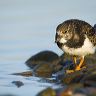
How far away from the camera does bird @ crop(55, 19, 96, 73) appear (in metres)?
11.8

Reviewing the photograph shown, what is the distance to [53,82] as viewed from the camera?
1162 centimetres

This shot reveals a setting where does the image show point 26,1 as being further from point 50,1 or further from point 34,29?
point 34,29

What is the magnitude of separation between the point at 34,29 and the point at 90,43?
4395mm

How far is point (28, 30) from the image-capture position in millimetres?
16188

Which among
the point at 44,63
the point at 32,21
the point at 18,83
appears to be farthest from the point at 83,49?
the point at 32,21

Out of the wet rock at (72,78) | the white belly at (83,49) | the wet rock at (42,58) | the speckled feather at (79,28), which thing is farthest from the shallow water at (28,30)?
the speckled feather at (79,28)

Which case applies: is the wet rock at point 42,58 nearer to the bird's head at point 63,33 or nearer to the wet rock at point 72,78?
the bird's head at point 63,33

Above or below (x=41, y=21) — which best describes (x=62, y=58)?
below

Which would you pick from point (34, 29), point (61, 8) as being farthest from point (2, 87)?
point (61, 8)

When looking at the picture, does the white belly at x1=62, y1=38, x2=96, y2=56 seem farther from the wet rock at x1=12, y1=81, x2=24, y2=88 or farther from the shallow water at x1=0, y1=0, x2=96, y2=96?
the wet rock at x1=12, y1=81, x2=24, y2=88

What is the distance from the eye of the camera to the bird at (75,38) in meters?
11.8

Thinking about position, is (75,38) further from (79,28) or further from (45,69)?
(45,69)

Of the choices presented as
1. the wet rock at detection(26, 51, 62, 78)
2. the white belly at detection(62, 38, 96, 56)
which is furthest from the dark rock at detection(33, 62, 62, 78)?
the white belly at detection(62, 38, 96, 56)

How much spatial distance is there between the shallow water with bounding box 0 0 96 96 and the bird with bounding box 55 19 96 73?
37.2 inches
